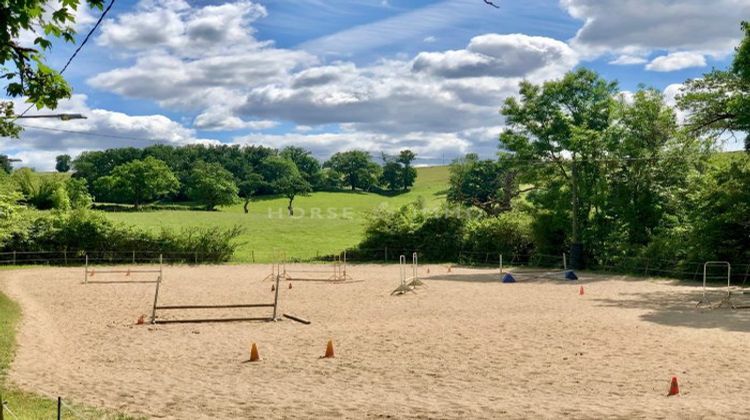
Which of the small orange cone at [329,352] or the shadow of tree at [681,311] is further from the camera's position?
the shadow of tree at [681,311]

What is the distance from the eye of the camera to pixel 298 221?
65812 millimetres

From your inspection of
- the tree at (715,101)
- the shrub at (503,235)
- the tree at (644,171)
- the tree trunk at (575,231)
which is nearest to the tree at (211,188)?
the shrub at (503,235)

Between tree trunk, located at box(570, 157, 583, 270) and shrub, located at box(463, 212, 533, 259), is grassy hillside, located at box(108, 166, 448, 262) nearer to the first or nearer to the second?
shrub, located at box(463, 212, 533, 259)

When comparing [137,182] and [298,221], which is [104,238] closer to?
[298,221]

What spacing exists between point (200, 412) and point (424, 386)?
354cm

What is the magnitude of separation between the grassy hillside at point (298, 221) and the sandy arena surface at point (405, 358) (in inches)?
952

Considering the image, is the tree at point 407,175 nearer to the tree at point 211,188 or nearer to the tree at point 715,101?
the tree at point 211,188

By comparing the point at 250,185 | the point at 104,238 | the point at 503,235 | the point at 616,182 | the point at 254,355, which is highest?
the point at 250,185

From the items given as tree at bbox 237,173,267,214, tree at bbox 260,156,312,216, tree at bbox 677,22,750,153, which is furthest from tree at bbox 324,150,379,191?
tree at bbox 677,22,750,153

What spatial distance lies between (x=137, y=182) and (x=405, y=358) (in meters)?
76.9

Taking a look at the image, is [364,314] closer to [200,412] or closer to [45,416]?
[200,412]

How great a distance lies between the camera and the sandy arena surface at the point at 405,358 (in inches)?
365

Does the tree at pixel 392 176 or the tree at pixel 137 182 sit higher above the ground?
the tree at pixel 392 176

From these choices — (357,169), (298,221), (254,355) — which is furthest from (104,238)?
(357,169)
